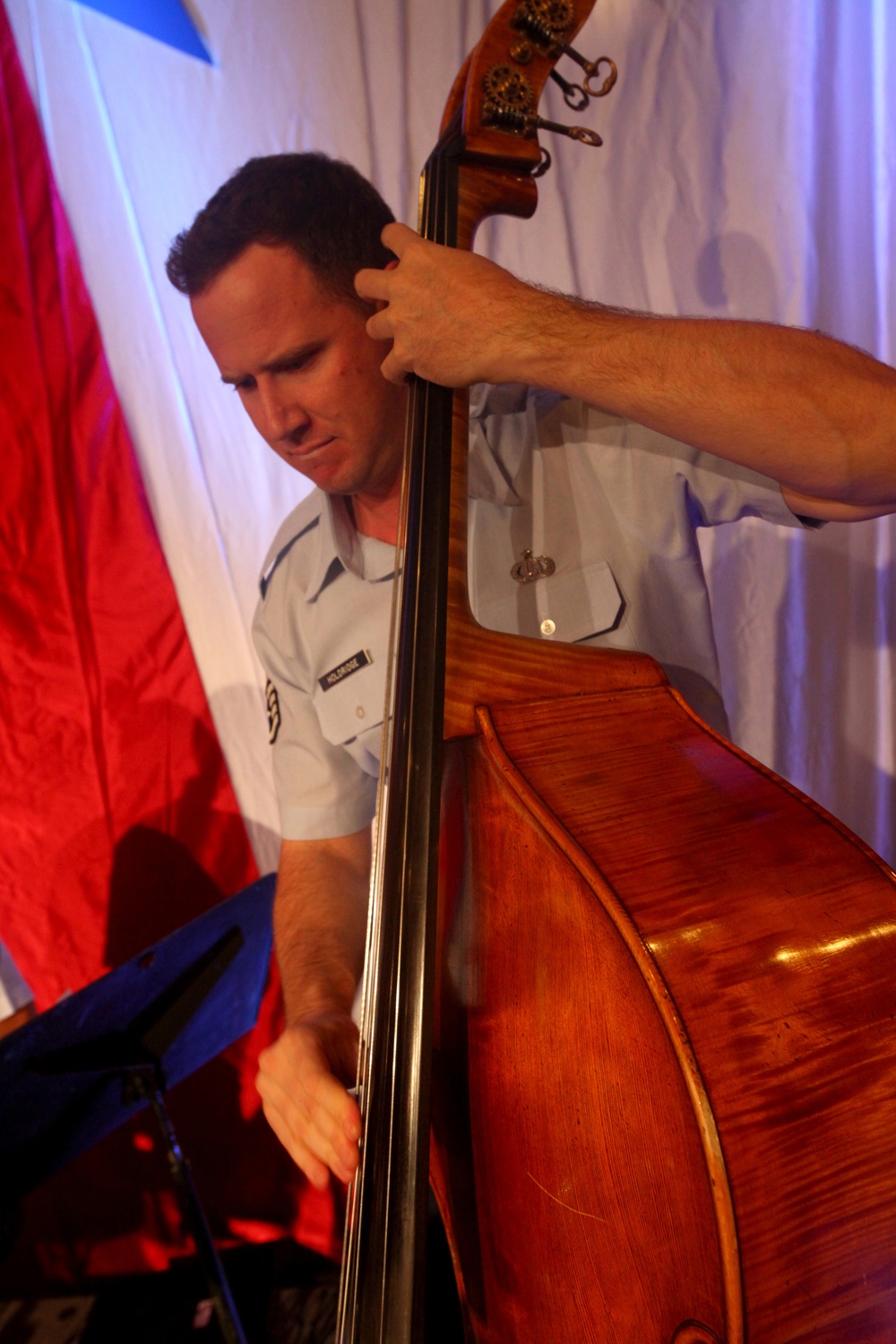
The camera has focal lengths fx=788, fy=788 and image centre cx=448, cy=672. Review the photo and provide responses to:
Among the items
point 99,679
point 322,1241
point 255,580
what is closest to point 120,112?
point 255,580

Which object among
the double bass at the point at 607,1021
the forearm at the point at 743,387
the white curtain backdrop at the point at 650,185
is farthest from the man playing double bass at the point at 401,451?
the white curtain backdrop at the point at 650,185

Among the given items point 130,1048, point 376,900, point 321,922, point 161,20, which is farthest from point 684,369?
point 161,20

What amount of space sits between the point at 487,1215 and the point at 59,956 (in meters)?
1.26

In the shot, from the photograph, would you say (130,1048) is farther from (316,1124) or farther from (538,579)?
(538,579)

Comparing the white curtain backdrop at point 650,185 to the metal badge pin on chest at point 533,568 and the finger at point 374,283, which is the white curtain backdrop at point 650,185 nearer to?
the metal badge pin on chest at point 533,568

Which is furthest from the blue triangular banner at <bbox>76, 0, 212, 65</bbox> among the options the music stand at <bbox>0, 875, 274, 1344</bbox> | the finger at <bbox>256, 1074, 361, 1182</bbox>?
the finger at <bbox>256, 1074, 361, 1182</bbox>

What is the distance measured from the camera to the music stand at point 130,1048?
98 centimetres

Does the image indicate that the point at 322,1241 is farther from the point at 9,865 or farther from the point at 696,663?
the point at 696,663

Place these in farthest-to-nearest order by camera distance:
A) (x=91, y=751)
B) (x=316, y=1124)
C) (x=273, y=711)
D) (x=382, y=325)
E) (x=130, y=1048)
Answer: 1. (x=91, y=751)
2. (x=273, y=711)
3. (x=130, y=1048)
4. (x=382, y=325)
5. (x=316, y=1124)

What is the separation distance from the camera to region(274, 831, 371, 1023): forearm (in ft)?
2.69

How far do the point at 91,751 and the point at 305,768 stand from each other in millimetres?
574

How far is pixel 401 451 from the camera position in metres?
1.06

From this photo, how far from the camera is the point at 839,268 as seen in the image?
1.28 metres

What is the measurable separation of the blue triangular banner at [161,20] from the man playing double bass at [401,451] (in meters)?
0.40
